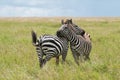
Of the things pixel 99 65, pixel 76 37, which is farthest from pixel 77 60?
pixel 99 65

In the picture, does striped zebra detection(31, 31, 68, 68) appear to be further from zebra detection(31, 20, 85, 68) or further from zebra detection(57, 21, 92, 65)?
zebra detection(57, 21, 92, 65)

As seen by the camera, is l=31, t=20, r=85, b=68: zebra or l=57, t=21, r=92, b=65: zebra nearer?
A: l=31, t=20, r=85, b=68: zebra

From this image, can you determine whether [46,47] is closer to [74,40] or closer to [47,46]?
[47,46]

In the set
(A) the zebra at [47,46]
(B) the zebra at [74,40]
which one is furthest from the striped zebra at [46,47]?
(B) the zebra at [74,40]

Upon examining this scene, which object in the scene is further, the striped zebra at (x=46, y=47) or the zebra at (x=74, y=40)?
the zebra at (x=74, y=40)

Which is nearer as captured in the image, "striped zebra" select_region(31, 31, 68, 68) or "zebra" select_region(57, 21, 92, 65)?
"striped zebra" select_region(31, 31, 68, 68)

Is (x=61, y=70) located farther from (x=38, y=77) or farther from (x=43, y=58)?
(x=43, y=58)

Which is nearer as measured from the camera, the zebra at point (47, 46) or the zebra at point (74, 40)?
the zebra at point (47, 46)

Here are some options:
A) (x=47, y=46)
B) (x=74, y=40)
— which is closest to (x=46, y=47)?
(x=47, y=46)

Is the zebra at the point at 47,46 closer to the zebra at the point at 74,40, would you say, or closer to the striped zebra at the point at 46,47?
the striped zebra at the point at 46,47

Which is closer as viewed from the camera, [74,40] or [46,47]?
[46,47]

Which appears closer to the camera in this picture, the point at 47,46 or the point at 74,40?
the point at 47,46

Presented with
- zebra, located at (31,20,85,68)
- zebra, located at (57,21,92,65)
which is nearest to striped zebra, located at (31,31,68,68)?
zebra, located at (31,20,85,68)

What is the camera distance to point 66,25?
30.2 feet
